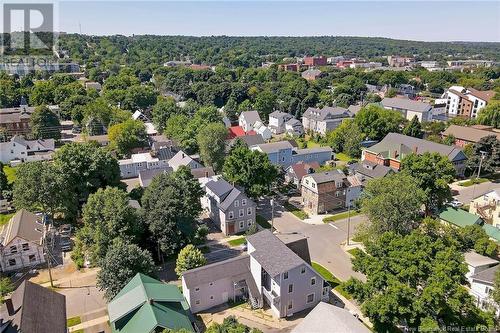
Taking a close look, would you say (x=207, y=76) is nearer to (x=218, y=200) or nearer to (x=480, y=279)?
(x=218, y=200)

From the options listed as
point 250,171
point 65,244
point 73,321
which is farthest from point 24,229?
point 250,171

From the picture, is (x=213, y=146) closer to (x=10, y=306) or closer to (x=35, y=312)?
(x=35, y=312)

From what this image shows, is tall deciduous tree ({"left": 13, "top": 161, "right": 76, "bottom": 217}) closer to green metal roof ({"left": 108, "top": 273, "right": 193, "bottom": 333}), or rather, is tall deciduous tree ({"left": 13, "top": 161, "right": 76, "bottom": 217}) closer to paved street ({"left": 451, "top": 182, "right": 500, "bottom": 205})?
green metal roof ({"left": 108, "top": 273, "right": 193, "bottom": 333})

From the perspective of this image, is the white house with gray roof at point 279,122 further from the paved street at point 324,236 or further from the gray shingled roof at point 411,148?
the paved street at point 324,236

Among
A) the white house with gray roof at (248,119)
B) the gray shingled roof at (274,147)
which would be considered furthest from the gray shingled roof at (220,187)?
the white house with gray roof at (248,119)

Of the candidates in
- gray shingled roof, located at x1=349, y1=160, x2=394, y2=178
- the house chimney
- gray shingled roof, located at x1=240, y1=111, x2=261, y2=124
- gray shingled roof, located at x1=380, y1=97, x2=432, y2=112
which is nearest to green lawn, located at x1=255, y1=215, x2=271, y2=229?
gray shingled roof, located at x1=349, y1=160, x2=394, y2=178

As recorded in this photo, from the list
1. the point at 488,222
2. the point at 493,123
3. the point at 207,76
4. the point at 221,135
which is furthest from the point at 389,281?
the point at 207,76

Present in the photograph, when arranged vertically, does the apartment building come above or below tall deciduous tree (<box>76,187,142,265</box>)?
above
